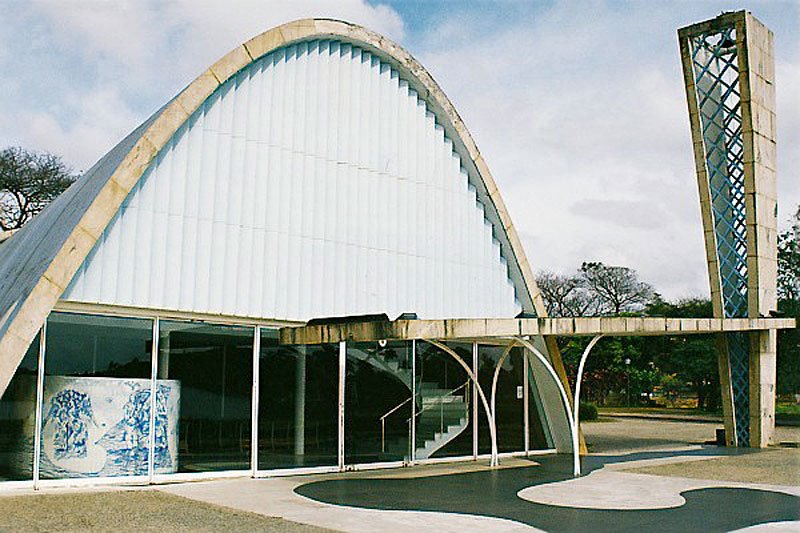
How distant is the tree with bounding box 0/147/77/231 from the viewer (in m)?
48.8

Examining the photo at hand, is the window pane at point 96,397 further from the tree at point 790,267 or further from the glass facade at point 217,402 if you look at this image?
the tree at point 790,267

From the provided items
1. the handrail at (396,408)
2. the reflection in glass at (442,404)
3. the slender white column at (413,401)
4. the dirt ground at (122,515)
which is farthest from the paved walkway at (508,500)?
the reflection in glass at (442,404)

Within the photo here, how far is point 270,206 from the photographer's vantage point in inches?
656

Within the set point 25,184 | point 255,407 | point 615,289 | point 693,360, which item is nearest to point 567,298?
point 615,289

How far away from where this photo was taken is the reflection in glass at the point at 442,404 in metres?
19.2

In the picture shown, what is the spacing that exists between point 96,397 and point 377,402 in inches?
239

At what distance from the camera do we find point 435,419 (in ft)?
63.7

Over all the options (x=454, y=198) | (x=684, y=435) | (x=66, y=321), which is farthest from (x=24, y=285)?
(x=684, y=435)

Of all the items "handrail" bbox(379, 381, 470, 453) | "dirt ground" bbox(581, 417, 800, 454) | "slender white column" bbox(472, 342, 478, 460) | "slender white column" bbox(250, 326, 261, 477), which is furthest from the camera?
"dirt ground" bbox(581, 417, 800, 454)

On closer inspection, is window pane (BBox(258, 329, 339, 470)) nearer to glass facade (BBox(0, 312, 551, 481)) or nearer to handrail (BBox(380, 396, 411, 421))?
glass facade (BBox(0, 312, 551, 481))

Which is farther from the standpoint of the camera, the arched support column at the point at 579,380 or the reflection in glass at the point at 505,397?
the reflection in glass at the point at 505,397

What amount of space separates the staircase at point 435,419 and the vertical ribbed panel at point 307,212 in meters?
1.82

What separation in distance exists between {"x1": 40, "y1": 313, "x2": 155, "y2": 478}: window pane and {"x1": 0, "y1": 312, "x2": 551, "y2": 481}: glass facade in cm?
2

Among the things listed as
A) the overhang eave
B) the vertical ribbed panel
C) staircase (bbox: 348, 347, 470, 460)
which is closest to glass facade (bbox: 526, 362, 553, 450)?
the vertical ribbed panel
